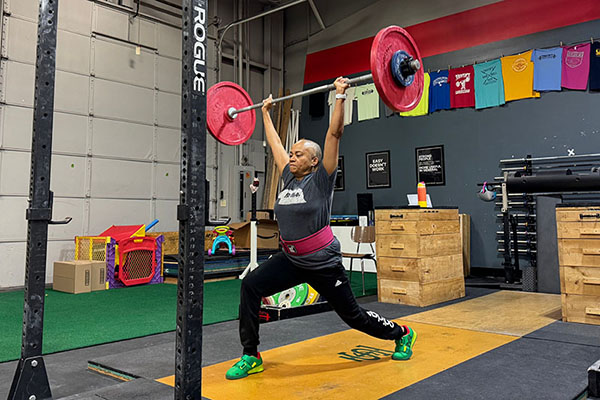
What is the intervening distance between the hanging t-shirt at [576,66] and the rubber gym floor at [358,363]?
135 inches

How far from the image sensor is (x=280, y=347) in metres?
2.90

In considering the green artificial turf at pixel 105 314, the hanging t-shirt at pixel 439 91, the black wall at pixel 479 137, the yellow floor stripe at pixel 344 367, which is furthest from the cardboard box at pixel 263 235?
the yellow floor stripe at pixel 344 367

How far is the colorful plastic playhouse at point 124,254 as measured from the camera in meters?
5.85

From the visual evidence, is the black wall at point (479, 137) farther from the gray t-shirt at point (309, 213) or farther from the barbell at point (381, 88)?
the gray t-shirt at point (309, 213)

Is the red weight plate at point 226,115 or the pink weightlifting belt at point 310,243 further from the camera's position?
the red weight plate at point 226,115

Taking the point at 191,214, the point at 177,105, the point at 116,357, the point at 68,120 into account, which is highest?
the point at 177,105

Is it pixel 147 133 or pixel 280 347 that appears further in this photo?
pixel 147 133

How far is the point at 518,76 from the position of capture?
632cm

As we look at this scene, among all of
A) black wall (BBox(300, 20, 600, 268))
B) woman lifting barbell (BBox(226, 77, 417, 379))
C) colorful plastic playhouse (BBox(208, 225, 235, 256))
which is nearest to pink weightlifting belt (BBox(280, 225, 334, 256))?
woman lifting barbell (BBox(226, 77, 417, 379))

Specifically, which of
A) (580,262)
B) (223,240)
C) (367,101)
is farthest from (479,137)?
(223,240)

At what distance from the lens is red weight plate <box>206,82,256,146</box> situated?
107 inches

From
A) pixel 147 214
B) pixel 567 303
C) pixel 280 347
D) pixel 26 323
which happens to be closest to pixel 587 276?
pixel 567 303

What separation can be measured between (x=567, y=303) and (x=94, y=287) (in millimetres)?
5037

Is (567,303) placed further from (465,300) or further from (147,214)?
(147,214)
